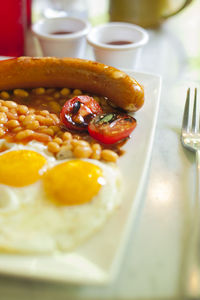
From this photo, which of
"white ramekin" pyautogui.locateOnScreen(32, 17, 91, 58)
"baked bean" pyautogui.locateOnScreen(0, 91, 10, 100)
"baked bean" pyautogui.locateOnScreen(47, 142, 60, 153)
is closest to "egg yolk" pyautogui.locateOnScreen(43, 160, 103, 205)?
"baked bean" pyautogui.locateOnScreen(47, 142, 60, 153)

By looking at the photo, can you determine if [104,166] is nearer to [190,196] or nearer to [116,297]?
[190,196]

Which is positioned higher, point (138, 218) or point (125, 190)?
point (125, 190)

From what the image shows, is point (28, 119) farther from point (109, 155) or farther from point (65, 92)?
point (109, 155)

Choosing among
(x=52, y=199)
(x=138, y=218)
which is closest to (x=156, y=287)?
(x=138, y=218)

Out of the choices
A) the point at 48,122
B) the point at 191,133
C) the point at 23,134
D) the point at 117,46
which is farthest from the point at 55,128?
the point at 117,46

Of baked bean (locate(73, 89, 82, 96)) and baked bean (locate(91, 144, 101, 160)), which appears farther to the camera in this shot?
baked bean (locate(73, 89, 82, 96))

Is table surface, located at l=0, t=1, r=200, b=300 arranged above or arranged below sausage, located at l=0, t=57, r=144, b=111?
below

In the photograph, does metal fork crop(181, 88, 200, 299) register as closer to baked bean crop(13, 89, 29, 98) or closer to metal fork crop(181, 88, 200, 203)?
metal fork crop(181, 88, 200, 203)
